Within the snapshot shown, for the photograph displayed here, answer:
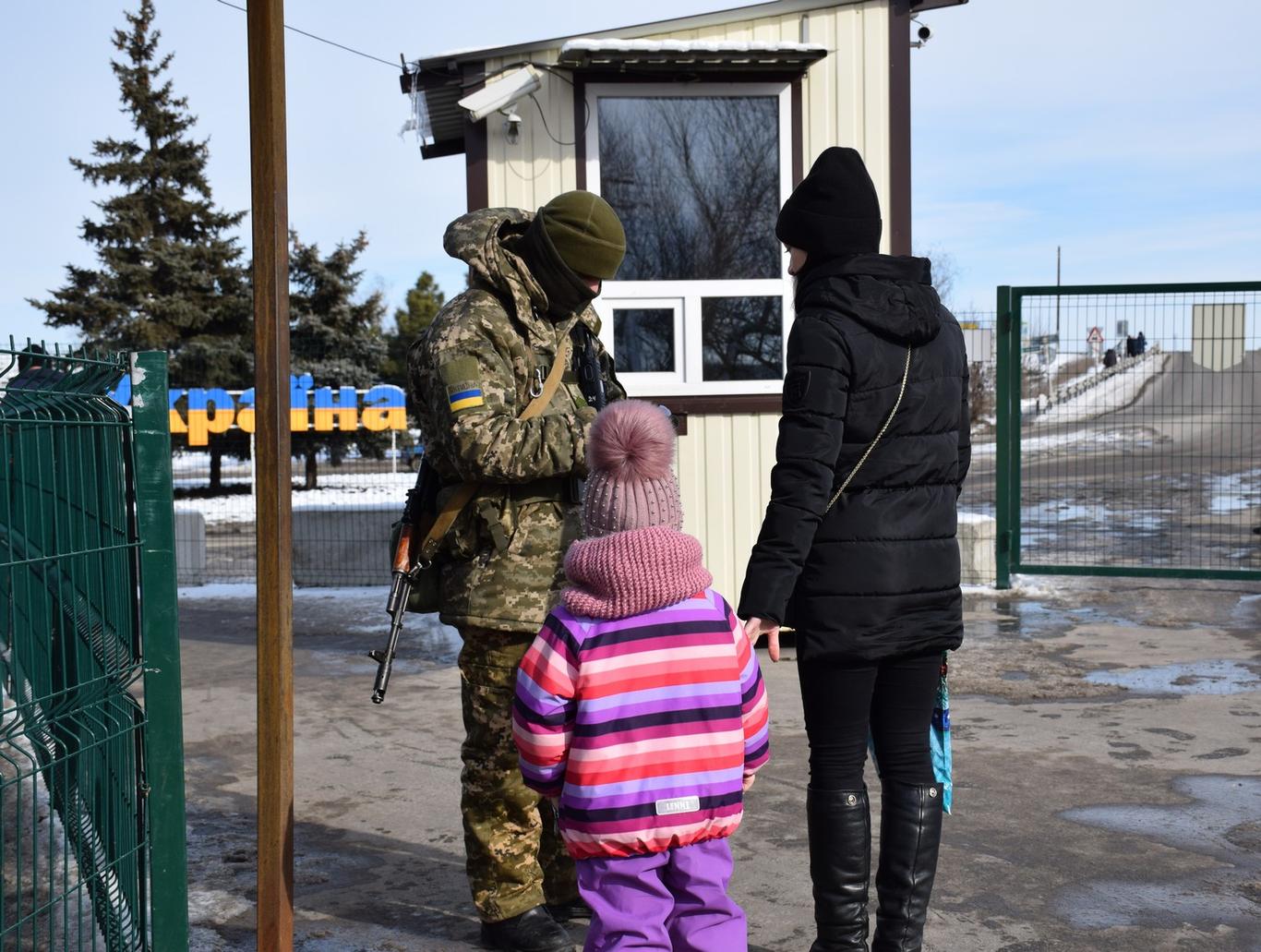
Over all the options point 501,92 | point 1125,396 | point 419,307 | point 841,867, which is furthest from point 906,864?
point 419,307

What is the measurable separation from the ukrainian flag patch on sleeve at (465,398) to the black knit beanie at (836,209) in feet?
2.90

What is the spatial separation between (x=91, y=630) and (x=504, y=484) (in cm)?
105

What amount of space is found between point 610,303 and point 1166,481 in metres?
6.74

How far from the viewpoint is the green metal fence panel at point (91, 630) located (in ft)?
8.79

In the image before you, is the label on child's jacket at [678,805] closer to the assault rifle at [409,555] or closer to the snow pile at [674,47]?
the assault rifle at [409,555]

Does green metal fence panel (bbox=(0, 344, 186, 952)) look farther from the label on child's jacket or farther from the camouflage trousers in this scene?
the label on child's jacket

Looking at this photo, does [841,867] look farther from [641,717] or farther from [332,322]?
[332,322]

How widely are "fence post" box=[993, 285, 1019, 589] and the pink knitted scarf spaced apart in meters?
7.00

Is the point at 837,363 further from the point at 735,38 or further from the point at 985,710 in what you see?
the point at 735,38

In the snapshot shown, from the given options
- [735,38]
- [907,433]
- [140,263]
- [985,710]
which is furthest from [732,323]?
[140,263]

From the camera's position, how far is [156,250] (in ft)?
94.7

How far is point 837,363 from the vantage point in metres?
2.98

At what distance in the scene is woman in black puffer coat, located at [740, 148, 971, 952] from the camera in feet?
9.76

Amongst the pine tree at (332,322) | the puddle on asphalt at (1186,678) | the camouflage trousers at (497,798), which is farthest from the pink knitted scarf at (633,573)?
the pine tree at (332,322)
